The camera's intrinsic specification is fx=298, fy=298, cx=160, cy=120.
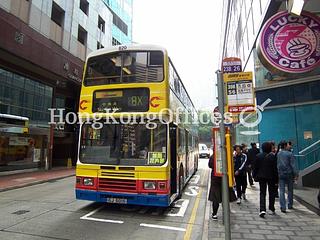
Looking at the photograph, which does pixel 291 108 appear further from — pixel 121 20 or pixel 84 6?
pixel 121 20

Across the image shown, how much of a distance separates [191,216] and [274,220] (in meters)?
1.98

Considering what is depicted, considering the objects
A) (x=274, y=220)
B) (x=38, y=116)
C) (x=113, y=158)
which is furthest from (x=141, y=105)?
(x=38, y=116)

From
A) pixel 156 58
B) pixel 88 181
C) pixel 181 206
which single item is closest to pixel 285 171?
pixel 181 206

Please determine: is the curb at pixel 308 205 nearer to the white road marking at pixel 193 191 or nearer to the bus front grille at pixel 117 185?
the white road marking at pixel 193 191

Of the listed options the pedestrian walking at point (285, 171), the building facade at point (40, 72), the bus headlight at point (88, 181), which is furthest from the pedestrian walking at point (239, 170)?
the building facade at point (40, 72)

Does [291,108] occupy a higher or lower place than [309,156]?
higher

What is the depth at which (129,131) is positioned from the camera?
7449mm

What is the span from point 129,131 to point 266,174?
351cm

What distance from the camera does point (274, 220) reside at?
267 inches

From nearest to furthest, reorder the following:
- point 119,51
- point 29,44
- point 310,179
Result: point 119,51 → point 310,179 → point 29,44

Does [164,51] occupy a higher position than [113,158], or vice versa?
[164,51]

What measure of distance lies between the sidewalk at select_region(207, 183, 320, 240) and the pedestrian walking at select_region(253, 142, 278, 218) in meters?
0.36

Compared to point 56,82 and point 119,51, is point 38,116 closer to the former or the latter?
point 56,82

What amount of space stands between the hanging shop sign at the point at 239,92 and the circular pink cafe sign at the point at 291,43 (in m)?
4.38
